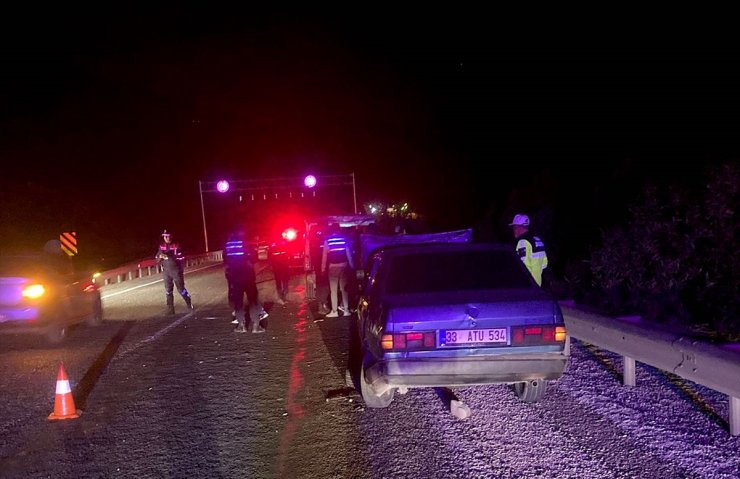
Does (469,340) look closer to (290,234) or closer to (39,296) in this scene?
(39,296)

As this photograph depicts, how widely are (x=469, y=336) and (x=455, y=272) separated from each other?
2.62 feet

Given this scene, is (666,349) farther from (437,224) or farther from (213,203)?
(213,203)

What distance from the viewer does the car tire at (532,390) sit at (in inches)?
206

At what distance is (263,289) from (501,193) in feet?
69.4

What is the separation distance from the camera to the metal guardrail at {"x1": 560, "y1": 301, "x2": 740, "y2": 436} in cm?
421

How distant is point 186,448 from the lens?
15.3 feet

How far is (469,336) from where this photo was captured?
471 centimetres

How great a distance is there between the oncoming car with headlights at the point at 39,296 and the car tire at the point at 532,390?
723 centimetres

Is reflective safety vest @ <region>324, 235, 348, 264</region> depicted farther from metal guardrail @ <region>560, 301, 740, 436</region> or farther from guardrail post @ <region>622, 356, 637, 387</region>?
guardrail post @ <region>622, 356, 637, 387</region>

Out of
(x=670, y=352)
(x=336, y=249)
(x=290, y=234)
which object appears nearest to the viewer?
(x=670, y=352)

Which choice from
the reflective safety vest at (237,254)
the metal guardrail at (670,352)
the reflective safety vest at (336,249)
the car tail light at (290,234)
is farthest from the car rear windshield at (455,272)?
the car tail light at (290,234)

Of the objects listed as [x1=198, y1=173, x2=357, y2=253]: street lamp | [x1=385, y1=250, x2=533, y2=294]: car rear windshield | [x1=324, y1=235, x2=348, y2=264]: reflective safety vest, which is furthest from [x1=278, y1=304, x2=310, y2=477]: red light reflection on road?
[x1=198, y1=173, x2=357, y2=253]: street lamp

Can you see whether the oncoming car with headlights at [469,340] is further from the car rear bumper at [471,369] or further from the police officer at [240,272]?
the police officer at [240,272]

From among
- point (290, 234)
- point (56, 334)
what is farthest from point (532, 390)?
point (290, 234)
